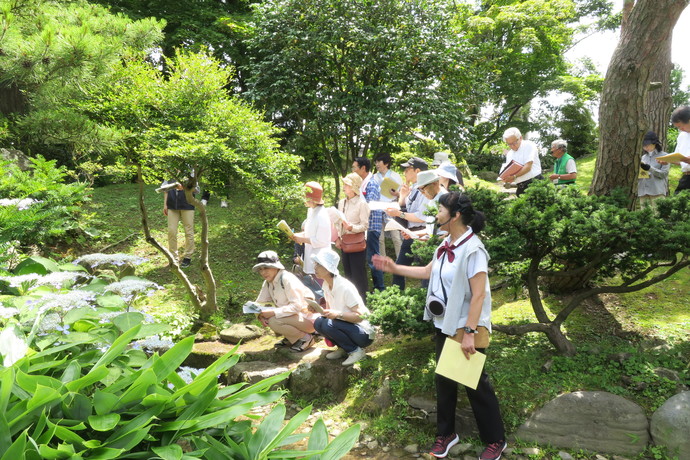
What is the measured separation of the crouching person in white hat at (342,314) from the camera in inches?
169

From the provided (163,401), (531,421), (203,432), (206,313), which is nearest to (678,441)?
(531,421)

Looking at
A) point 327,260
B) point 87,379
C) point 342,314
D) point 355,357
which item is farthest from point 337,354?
point 87,379

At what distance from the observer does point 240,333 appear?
535 cm

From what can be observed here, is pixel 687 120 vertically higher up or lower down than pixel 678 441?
higher up

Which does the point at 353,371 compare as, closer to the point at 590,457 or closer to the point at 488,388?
the point at 488,388

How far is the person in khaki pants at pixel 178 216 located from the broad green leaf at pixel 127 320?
5.19 meters

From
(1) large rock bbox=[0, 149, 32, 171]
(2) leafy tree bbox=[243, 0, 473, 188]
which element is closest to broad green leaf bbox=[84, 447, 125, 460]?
(2) leafy tree bbox=[243, 0, 473, 188]

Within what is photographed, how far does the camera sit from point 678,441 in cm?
303

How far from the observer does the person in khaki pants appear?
7.36 m

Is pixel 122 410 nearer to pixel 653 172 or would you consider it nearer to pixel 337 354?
pixel 337 354

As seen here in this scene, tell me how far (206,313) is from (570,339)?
165 inches

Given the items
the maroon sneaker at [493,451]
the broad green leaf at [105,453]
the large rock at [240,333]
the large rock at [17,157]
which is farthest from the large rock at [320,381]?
the large rock at [17,157]

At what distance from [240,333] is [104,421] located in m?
3.75

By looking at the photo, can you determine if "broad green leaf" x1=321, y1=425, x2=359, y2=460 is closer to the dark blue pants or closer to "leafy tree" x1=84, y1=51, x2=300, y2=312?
the dark blue pants
